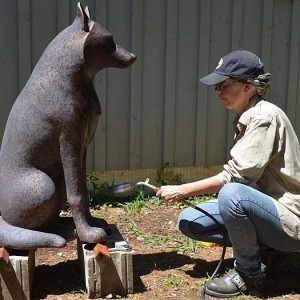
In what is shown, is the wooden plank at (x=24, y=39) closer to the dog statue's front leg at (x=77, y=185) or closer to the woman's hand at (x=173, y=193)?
the dog statue's front leg at (x=77, y=185)

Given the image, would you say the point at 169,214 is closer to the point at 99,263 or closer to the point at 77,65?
the point at 99,263

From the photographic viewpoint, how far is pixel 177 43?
5695 mm

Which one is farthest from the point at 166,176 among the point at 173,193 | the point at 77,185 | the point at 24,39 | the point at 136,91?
the point at 77,185

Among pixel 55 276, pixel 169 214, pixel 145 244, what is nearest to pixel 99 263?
pixel 55 276

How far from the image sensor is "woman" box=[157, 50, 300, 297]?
2.95m

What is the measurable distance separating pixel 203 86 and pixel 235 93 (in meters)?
2.75

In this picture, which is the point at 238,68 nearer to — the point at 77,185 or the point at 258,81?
the point at 258,81

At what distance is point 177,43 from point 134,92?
0.82 m

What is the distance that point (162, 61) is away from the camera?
18.6ft

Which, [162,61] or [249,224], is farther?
[162,61]

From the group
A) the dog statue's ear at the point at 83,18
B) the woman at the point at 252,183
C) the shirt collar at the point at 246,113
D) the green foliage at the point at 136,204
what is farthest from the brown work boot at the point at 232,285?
the green foliage at the point at 136,204

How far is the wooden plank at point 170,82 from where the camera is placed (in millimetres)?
5582

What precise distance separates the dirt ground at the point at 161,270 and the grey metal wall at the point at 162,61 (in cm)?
139

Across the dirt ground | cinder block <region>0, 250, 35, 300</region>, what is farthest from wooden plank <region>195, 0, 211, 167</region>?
cinder block <region>0, 250, 35, 300</region>
